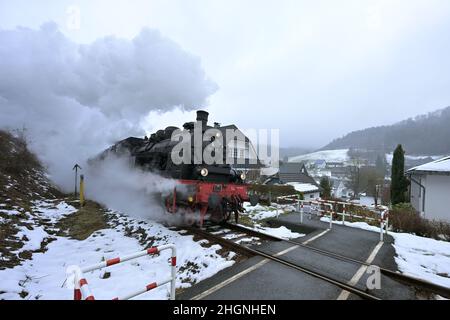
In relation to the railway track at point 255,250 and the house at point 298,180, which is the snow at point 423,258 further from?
the house at point 298,180

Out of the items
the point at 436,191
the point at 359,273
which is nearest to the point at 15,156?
the point at 359,273

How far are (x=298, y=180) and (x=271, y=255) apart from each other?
105 feet

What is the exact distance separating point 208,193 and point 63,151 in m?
17.7

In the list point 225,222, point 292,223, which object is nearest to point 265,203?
point 292,223

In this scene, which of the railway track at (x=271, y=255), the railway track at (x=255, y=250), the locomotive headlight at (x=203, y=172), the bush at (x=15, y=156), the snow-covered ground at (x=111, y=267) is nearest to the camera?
the railway track at (x=255, y=250)

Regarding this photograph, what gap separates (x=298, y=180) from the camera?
36188 millimetres

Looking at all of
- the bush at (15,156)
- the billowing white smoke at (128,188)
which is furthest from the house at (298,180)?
the bush at (15,156)

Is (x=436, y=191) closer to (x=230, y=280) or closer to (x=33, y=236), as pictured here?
(x=230, y=280)

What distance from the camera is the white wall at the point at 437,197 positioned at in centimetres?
1235

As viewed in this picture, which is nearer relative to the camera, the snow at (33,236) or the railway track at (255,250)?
the railway track at (255,250)

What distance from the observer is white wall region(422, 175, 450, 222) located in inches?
486

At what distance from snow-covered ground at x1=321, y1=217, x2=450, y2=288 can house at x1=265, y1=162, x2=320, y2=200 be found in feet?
52.0

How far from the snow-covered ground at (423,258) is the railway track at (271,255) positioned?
0.84 feet

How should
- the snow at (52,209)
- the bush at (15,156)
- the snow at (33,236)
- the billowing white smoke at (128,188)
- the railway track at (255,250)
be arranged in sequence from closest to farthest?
the railway track at (255,250)
the snow at (33,236)
the billowing white smoke at (128,188)
the snow at (52,209)
the bush at (15,156)
